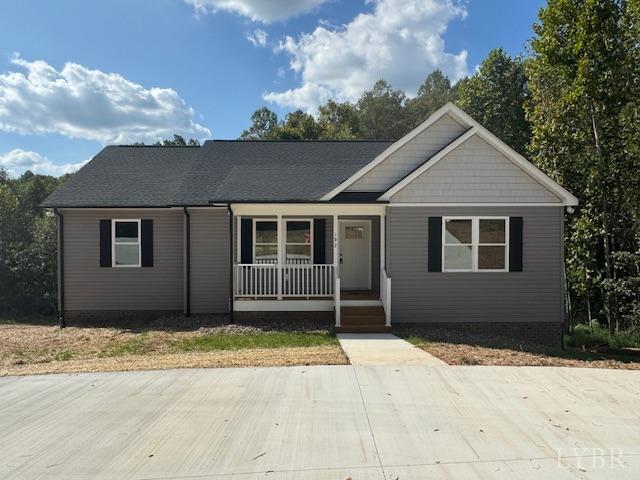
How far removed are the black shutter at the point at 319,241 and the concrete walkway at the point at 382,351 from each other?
9.80ft

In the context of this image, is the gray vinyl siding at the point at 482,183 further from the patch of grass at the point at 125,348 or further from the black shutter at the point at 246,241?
the patch of grass at the point at 125,348

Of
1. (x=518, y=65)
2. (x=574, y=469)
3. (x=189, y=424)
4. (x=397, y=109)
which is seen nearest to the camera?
(x=574, y=469)

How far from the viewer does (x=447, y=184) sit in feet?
38.7

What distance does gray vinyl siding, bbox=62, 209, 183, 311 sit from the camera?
1366 cm

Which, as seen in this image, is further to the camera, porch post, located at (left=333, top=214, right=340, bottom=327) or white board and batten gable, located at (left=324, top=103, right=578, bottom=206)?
white board and batten gable, located at (left=324, top=103, right=578, bottom=206)

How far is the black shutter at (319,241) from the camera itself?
13.3 m

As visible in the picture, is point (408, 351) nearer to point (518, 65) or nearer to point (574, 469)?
A: point (574, 469)

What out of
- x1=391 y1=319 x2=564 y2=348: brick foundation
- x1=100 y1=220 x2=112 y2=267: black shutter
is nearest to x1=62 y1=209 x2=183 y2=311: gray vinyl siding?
x1=100 y1=220 x2=112 y2=267: black shutter

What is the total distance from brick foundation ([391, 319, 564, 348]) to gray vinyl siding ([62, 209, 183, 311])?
255 inches

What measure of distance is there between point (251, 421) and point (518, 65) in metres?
28.9

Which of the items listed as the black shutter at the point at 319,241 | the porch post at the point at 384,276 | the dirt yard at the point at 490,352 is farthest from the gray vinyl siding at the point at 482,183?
the dirt yard at the point at 490,352

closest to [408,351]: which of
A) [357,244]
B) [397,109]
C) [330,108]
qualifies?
[357,244]

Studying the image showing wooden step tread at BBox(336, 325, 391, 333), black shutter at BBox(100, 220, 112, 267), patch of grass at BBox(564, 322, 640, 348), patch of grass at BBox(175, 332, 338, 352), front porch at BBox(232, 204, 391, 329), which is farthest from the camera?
patch of grass at BBox(564, 322, 640, 348)

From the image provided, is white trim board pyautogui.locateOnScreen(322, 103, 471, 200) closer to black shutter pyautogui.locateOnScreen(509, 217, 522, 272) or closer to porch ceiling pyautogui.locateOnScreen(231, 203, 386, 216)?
porch ceiling pyautogui.locateOnScreen(231, 203, 386, 216)
